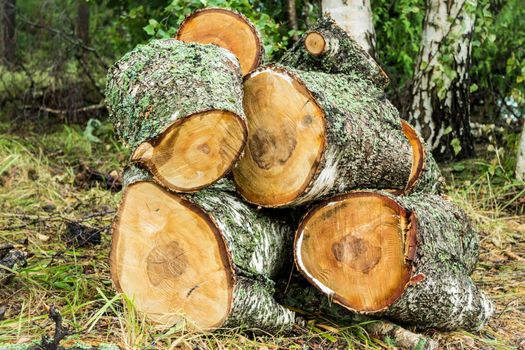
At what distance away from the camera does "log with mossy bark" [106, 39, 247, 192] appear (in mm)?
2412

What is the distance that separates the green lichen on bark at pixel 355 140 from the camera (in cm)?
272

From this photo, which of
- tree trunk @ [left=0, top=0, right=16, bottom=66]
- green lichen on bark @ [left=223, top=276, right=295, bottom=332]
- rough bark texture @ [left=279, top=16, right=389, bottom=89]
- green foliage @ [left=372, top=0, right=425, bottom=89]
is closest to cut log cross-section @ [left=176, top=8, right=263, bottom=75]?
rough bark texture @ [left=279, top=16, right=389, bottom=89]

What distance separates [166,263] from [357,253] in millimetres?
792

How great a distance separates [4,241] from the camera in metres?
3.77

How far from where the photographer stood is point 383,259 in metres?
2.73

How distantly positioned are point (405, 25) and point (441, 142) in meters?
1.22

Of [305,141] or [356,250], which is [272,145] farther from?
[356,250]

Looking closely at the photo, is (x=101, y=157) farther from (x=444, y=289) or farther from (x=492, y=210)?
(x=444, y=289)

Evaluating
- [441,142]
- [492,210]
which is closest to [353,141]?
[492,210]

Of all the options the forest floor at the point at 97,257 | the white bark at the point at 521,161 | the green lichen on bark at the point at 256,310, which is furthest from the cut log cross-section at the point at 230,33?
the white bark at the point at 521,161

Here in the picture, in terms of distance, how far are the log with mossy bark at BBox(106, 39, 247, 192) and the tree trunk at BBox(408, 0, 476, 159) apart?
3085mm

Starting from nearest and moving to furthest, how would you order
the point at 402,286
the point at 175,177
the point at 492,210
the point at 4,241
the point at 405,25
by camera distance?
the point at 175,177
the point at 402,286
the point at 4,241
the point at 492,210
the point at 405,25

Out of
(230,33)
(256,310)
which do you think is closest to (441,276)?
(256,310)

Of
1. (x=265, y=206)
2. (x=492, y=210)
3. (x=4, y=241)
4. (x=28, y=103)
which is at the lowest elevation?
(x=28, y=103)
